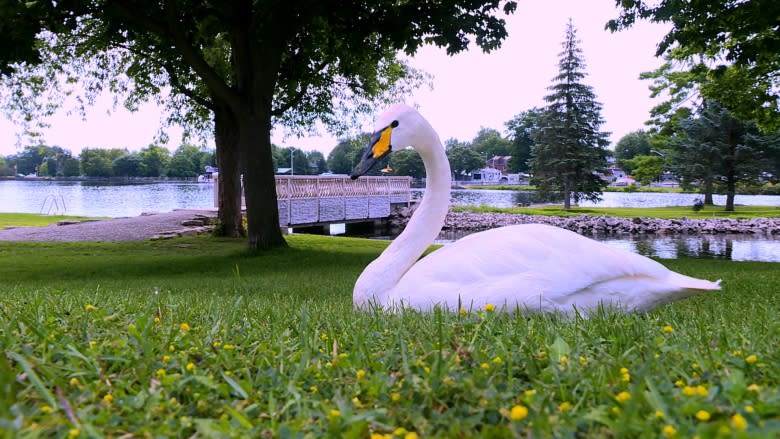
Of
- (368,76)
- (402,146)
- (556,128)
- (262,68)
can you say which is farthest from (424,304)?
(556,128)

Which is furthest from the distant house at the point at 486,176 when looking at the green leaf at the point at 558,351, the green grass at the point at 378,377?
the green leaf at the point at 558,351

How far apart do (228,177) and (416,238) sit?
15.3 metres

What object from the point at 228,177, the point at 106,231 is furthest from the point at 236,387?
the point at 106,231

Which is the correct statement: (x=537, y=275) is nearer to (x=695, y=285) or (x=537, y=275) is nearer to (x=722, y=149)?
(x=695, y=285)

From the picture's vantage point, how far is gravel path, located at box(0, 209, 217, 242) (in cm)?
1934

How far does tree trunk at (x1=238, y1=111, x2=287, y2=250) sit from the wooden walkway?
9.19m

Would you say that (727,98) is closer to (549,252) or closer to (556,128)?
(549,252)

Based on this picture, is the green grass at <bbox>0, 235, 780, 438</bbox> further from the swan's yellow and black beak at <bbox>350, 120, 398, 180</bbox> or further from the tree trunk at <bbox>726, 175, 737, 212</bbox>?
the tree trunk at <bbox>726, 175, 737, 212</bbox>

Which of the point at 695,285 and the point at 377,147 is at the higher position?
the point at 377,147

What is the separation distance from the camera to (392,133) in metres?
5.09

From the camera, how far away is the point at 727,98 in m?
17.2

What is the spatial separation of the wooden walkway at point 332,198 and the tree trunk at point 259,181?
9.19 meters

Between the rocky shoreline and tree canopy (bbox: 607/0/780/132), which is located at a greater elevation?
tree canopy (bbox: 607/0/780/132)

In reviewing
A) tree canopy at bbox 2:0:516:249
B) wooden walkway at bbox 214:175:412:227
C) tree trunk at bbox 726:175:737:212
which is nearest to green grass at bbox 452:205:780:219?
tree trunk at bbox 726:175:737:212
